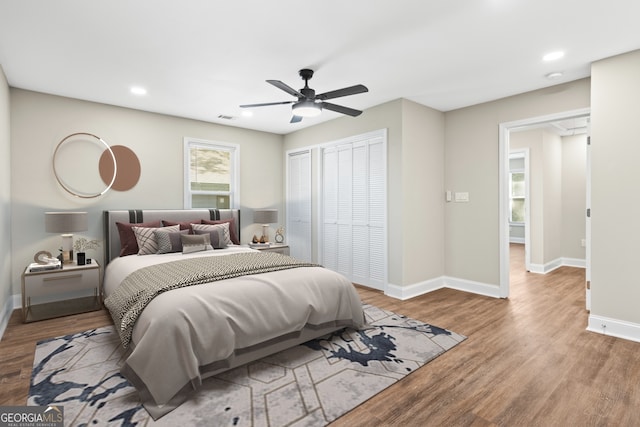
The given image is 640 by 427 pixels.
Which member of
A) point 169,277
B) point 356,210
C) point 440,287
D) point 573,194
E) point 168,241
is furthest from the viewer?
point 573,194

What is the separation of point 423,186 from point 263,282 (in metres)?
2.84

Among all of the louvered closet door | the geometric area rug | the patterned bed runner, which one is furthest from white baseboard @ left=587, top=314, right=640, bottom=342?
the patterned bed runner

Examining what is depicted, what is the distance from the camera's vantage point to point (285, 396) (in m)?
2.12

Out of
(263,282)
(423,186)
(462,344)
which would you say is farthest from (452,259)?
(263,282)

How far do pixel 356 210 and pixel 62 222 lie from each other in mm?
3657

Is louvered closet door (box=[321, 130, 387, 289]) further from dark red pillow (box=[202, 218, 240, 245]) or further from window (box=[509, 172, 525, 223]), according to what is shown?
window (box=[509, 172, 525, 223])

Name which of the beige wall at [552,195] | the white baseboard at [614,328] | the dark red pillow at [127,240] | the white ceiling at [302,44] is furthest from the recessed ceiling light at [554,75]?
the dark red pillow at [127,240]

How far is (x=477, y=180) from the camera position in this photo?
4523 millimetres

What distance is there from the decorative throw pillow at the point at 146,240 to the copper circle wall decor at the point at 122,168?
0.78m

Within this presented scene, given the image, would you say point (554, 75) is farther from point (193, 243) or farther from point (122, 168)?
point (122, 168)

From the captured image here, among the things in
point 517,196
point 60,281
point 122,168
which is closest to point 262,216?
point 122,168

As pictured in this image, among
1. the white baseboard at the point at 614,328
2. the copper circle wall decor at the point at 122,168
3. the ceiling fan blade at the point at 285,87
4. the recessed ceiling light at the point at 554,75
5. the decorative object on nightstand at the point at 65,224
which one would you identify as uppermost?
the recessed ceiling light at the point at 554,75

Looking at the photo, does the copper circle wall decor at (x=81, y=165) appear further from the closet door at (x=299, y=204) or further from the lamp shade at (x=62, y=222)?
the closet door at (x=299, y=204)

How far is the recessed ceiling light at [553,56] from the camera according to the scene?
9.94 feet
